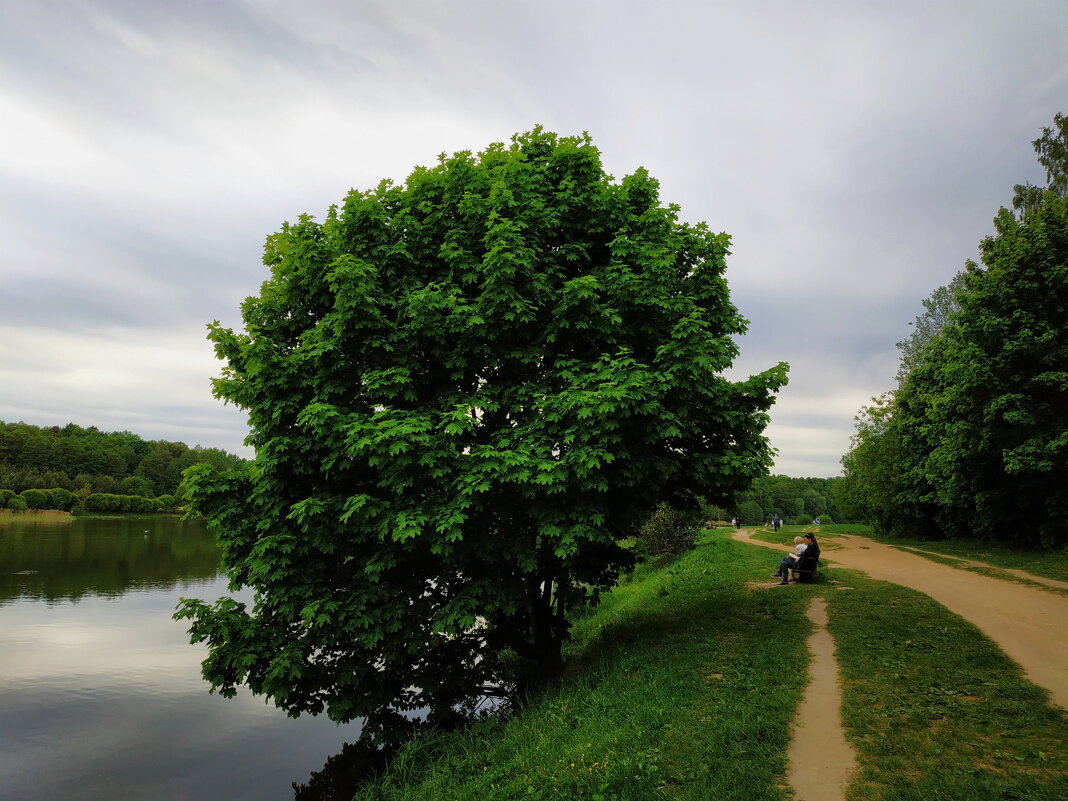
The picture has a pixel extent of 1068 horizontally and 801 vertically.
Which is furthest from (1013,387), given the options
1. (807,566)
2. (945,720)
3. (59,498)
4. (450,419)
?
(59,498)

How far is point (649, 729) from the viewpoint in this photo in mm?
7039

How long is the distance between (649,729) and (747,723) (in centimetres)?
118

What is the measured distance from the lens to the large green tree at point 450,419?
28.1 ft

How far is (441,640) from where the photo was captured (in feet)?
33.6

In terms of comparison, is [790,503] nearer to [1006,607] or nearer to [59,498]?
[1006,607]

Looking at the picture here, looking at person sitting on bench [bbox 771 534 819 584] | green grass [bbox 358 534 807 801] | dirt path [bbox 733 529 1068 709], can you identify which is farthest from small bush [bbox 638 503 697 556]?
green grass [bbox 358 534 807 801]

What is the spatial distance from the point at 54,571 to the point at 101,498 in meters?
67.7

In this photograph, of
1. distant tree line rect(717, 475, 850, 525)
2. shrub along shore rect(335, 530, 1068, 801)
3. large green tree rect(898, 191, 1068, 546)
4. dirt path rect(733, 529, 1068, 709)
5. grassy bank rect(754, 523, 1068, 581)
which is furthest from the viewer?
distant tree line rect(717, 475, 850, 525)

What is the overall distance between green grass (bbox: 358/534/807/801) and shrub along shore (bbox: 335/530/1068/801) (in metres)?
0.02

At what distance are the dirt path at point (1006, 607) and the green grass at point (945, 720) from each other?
340 millimetres

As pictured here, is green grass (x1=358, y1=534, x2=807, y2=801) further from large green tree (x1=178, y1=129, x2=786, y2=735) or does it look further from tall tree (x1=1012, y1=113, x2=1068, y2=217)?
tall tree (x1=1012, y1=113, x2=1068, y2=217)

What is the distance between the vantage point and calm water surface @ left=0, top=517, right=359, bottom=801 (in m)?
11.2

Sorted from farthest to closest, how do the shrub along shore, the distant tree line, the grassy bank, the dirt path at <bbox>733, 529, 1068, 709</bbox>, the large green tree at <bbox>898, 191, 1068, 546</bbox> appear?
the distant tree line < the large green tree at <bbox>898, 191, 1068, 546</bbox> < the grassy bank < the dirt path at <bbox>733, 529, 1068, 709</bbox> < the shrub along shore

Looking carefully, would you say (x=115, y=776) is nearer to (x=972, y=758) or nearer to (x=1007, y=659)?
(x=972, y=758)
